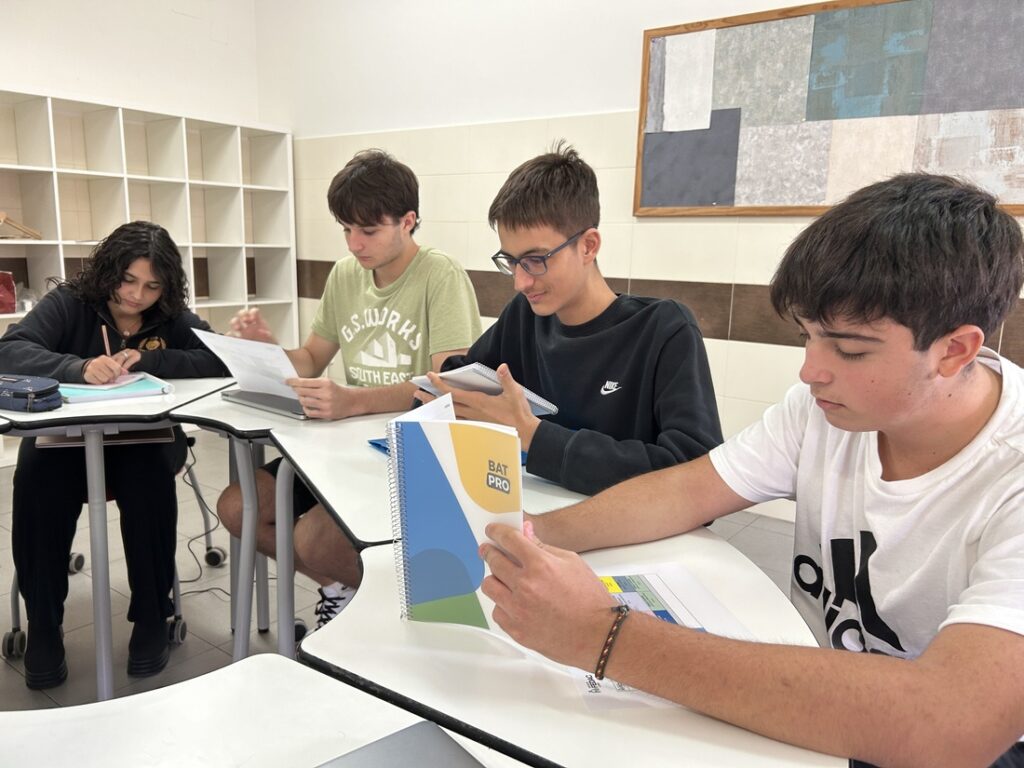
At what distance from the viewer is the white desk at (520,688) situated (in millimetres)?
698

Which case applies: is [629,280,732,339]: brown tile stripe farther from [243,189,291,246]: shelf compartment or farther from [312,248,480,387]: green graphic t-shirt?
[243,189,291,246]: shelf compartment

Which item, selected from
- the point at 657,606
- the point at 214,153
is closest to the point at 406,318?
the point at 657,606

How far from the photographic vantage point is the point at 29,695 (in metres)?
1.95

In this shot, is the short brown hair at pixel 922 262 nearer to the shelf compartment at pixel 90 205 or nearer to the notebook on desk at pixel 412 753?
the notebook on desk at pixel 412 753

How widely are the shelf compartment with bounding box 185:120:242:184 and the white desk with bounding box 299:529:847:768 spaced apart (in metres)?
4.24

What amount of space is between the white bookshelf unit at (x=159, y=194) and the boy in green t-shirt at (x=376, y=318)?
2.42 metres

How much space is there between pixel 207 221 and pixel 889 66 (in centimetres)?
404

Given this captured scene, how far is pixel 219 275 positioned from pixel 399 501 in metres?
4.44

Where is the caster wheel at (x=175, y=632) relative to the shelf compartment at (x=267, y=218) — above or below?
below

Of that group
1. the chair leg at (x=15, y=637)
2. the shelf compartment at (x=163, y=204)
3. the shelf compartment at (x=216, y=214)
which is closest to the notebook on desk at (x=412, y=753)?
the chair leg at (x=15, y=637)

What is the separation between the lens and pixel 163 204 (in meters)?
4.49

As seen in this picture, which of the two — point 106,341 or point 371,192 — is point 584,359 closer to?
point 371,192

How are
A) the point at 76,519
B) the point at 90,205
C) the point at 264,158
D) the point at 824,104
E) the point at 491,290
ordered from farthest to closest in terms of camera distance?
1. the point at 264,158
2. the point at 90,205
3. the point at 491,290
4. the point at 824,104
5. the point at 76,519

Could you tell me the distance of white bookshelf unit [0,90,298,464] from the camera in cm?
388
